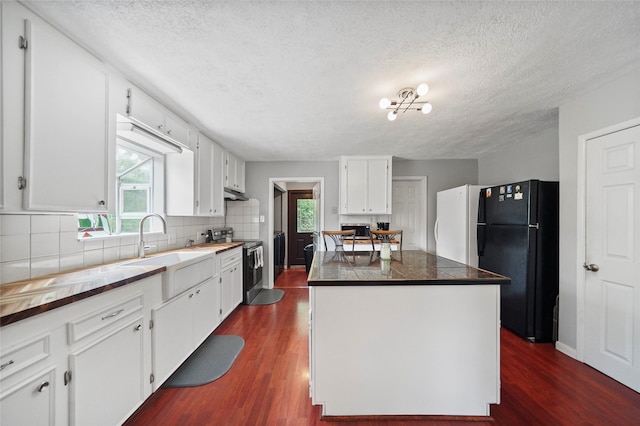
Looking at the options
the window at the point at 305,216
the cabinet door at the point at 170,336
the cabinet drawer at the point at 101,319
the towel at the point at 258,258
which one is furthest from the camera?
the window at the point at 305,216

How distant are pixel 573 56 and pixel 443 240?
2.66 m

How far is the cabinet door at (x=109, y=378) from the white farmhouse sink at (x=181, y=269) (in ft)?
0.97

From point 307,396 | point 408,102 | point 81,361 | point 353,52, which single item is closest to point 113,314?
point 81,361

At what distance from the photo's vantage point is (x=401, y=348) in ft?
4.83

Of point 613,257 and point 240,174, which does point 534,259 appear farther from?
point 240,174

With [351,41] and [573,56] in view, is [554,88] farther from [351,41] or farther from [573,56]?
[351,41]

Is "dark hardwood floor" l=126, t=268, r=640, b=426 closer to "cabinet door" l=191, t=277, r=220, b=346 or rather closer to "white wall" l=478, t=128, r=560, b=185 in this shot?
"cabinet door" l=191, t=277, r=220, b=346

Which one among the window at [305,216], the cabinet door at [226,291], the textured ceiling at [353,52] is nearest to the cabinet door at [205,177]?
the textured ceiling at [353,52]

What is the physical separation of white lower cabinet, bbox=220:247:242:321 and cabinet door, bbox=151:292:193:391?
2.39 feet

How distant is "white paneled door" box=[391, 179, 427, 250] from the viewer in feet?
14.5

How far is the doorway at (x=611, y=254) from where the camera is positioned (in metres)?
1.76

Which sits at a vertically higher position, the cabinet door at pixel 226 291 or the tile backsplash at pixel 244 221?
the tile backsplash at pixel 244 221

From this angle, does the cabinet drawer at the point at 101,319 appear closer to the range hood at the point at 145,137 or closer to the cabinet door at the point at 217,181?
the range hood at the point at 145,137

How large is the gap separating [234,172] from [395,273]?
3.10m
